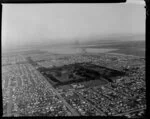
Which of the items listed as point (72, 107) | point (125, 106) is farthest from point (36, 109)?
→ point (125, 106)

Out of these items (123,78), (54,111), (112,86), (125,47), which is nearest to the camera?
(54,111)

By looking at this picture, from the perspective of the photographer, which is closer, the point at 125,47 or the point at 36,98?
the point at 36,98

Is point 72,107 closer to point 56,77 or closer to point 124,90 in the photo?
point 124,90
